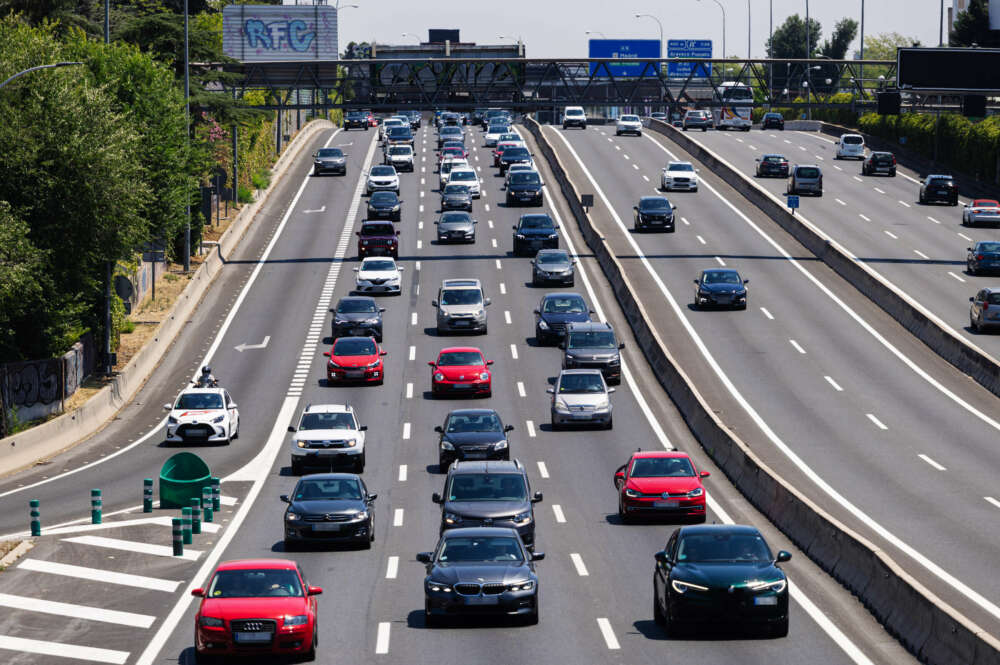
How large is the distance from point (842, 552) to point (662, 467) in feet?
20.5

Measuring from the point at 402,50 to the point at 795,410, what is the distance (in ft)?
364

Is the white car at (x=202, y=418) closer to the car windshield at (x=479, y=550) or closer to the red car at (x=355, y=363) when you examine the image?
the red car at (x=355, y=363)

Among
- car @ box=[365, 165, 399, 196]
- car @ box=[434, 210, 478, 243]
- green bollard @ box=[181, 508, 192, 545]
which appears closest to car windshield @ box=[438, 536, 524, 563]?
green bollard @ box=[181, 508, 192, 545]

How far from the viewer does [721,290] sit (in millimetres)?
58531

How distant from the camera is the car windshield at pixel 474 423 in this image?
36.8 metres

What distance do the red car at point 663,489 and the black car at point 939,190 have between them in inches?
2327

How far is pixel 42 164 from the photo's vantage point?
151 feet

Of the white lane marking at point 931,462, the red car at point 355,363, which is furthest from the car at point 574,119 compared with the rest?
the white lane marking at point 931,462

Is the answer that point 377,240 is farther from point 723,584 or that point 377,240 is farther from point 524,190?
point 723,584

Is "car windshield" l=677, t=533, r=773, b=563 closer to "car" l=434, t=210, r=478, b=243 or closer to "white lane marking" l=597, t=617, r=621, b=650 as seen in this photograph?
"white lane marking" l=597, t=617, r=621, b=650

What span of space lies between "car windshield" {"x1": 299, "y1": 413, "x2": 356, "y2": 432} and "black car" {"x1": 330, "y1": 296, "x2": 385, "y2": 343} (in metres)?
17.2

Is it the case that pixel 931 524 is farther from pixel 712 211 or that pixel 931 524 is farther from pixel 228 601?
pixel 712 211

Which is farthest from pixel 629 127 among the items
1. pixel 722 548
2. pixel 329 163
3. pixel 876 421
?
pixel 722 548

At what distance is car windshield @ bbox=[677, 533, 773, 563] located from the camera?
21.1 meters
